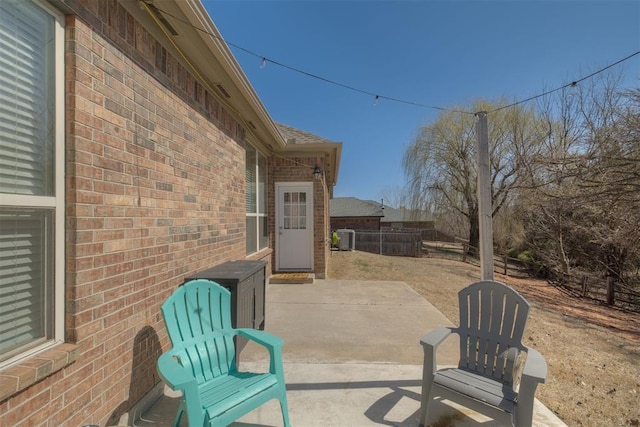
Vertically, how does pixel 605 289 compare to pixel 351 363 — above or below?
below

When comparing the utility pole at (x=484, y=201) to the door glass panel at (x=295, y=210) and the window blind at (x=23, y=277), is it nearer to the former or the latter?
the window blind at (x=23, y=277)

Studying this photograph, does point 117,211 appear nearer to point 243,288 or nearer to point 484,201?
point 243,288

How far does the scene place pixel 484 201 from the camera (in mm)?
3020

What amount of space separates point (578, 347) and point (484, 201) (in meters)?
3.45

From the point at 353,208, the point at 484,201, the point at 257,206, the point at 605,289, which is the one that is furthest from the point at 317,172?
the point at 353,208

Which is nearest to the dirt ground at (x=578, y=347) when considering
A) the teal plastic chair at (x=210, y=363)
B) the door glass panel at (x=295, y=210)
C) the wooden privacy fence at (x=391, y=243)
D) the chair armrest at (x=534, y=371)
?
the chair armrest at (x=534, y=371)

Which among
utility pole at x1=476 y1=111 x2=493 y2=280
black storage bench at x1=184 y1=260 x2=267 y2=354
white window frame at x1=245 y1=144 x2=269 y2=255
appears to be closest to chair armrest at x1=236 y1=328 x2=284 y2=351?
black storage bench at x1=184 y1=260 x2=267 y2=354

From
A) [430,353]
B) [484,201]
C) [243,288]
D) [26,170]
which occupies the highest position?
[26,170]

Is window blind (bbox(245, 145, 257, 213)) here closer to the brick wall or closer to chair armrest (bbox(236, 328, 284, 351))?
the brick wall

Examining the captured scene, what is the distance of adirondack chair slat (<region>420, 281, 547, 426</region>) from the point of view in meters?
2.07

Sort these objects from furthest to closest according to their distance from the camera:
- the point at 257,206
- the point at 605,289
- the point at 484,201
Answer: the point at 605,289, the point at 257,206, the point at 484,201

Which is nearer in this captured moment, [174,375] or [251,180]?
[174,375]

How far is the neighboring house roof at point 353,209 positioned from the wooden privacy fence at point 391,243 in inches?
309

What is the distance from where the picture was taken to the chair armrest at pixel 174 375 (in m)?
1.75
